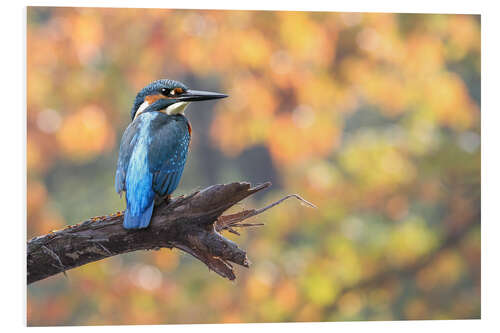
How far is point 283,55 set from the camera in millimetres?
4445

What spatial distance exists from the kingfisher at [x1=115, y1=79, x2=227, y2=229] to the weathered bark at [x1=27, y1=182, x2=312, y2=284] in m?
0.07

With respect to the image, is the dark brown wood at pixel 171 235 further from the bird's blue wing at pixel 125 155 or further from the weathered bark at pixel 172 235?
the bird's blue wing at pixel 125 155

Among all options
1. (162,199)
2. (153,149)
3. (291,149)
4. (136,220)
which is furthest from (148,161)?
(291,149)

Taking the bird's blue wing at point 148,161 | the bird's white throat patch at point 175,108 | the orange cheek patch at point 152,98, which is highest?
the orange cheek patch at point 152,98

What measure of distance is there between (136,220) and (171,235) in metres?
0.16

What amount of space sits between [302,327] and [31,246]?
1.57m

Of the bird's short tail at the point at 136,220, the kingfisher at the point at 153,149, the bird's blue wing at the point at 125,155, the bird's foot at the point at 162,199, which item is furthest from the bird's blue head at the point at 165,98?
the bird's short tail at the point at 136,220

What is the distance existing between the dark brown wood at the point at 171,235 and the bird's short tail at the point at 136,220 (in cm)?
3

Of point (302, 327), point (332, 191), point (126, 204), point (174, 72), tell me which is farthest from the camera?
point (332, 191)

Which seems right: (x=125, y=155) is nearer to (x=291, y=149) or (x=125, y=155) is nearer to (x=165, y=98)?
(x=165, y=98)

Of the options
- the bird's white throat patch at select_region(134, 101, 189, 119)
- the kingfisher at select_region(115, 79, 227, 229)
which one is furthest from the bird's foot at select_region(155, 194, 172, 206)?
the bird's white throat patch at select_region(134, 101, 189, 119)

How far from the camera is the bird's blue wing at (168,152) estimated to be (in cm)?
311

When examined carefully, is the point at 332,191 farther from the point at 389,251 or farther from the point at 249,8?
the point at 249,8

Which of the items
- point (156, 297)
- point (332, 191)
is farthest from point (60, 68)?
point (332, 191)
